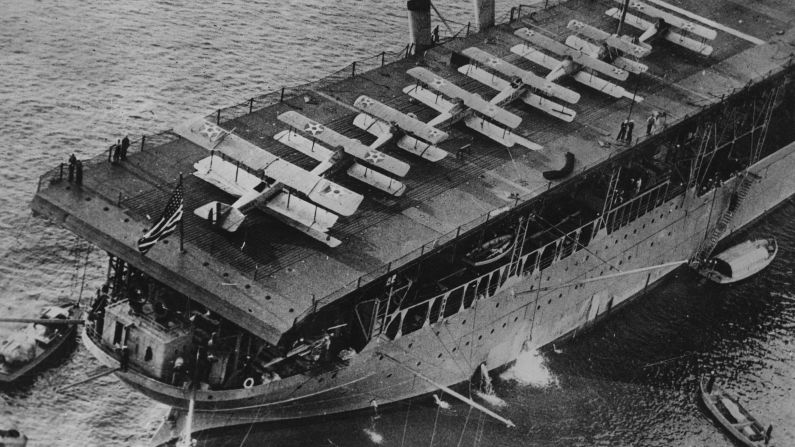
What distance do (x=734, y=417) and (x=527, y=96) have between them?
67.9 ft

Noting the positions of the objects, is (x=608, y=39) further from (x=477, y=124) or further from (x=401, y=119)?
(x=401, y=119)

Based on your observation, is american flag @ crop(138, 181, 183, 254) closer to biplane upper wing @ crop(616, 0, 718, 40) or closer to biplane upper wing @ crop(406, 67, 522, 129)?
biplane upper wing @ crop(406, 67, 522, 129)

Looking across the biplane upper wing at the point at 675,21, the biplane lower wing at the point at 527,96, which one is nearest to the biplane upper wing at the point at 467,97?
the biplane lower wing at the point at 527,96

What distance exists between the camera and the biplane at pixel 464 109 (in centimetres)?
6412

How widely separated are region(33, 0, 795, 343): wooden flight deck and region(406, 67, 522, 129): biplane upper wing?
155 cm

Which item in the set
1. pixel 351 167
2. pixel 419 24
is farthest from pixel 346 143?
pixel 419 24

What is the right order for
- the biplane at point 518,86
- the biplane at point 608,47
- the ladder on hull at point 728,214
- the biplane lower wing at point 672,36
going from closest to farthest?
the biplane at point 518,86
the biplane at point 608,47
the ladder on hull at point 728,214
the biplane lower wing at point 672,36

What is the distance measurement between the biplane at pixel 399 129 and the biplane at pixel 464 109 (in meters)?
1.87

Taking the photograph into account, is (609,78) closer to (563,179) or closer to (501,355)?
(563,179)

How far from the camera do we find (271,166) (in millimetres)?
56875

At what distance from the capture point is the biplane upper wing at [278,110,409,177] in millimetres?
59062

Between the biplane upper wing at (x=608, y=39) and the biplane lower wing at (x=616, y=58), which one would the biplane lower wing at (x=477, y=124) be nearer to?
the biplane lower wing at (x=616, y=58)

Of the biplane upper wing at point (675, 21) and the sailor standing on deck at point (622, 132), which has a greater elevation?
the biplane upper wing at point (675, 21)

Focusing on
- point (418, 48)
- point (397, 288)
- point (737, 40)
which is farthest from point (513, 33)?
point (397, 288)
